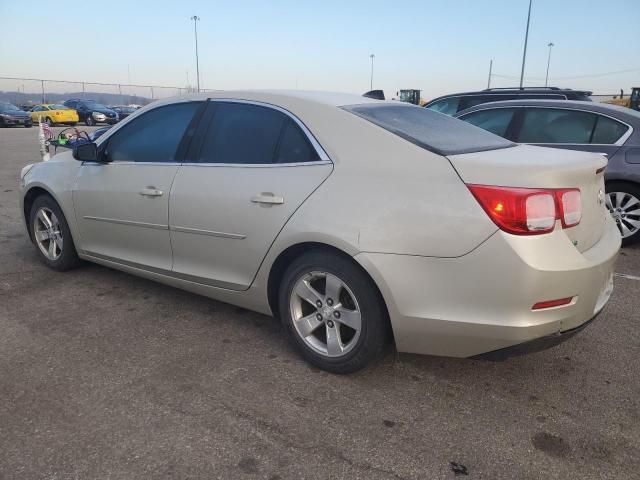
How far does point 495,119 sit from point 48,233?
4.94 meters

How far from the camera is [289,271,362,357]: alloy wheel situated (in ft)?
8.95

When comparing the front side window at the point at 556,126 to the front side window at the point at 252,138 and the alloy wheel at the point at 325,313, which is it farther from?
the alloy wheel at the point at 325,313

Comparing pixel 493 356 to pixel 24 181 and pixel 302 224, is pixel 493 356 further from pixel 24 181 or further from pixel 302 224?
pixel 24 181

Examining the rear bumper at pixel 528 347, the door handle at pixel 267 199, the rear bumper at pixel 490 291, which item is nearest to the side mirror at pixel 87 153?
the door handle at pixel 267 199

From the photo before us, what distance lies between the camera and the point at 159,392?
268 cm

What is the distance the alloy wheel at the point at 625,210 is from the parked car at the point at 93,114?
31206mm

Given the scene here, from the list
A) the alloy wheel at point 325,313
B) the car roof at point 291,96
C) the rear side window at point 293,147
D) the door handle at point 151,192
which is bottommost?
the alloy wheel at point 325,313

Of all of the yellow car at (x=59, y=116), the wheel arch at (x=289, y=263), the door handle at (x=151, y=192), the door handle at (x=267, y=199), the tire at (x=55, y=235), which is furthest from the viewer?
the yellow car at (x=59, y=116)

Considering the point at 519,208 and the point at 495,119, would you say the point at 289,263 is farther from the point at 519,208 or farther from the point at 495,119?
the point at 495,119

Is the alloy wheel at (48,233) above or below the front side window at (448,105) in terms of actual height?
below

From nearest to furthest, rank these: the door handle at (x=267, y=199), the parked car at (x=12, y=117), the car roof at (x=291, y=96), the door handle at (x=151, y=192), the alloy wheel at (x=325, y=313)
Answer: the alloy wheel at (x=325, y=313) → the door handle at (x=267, y=199) → the car roof at (x=291, y=96) → the door handle at (x=151, y=192) → the parked car at (x=12, y=117)

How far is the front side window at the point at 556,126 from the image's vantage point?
5574 millimetres

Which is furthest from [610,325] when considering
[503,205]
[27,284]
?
[27,284]

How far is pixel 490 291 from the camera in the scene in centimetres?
231
